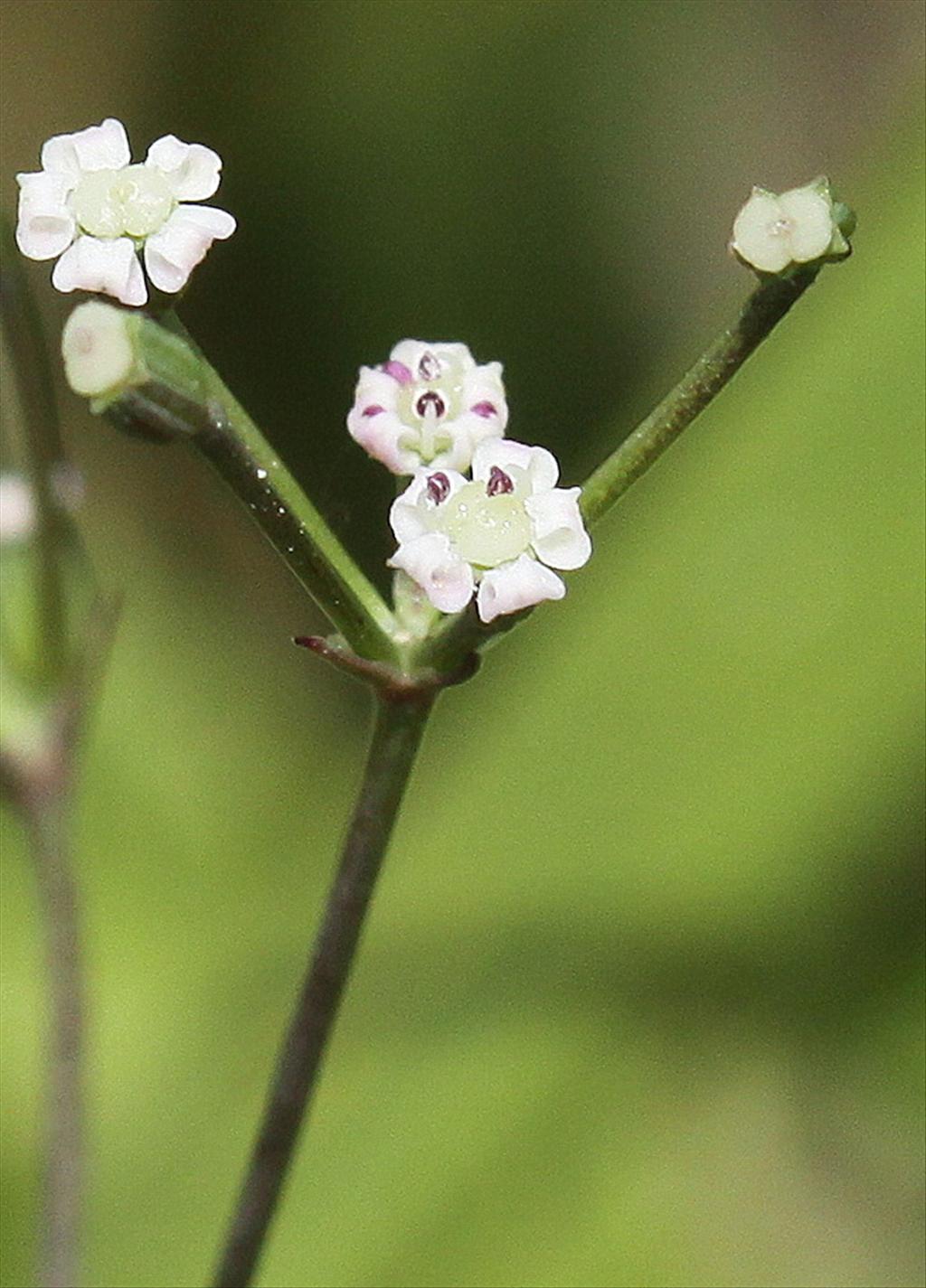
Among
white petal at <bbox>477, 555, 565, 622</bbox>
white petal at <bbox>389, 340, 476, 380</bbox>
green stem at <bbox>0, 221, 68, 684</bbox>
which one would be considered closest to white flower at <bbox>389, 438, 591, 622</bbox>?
white petal at <bbox>477, 555, 565, 622</bbox>

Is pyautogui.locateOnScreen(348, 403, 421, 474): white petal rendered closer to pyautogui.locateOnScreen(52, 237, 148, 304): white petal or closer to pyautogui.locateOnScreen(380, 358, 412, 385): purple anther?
pyautogui.locateOnScreen(380, 358, 412, 385): purple anther

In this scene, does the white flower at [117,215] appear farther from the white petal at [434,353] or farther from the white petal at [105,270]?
the white petal at [434,353]

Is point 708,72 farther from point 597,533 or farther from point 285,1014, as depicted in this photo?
point 285,1014

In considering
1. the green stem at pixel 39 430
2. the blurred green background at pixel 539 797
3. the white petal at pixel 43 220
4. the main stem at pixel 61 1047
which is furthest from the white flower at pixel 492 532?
the blurred green background at pixel 539 797

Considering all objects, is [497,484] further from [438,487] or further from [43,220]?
[43,220]

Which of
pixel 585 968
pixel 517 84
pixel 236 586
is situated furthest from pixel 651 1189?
pixel 517 84

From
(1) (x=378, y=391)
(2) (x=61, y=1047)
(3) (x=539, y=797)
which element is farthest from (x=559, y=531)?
(3) (x=539, y=797)
